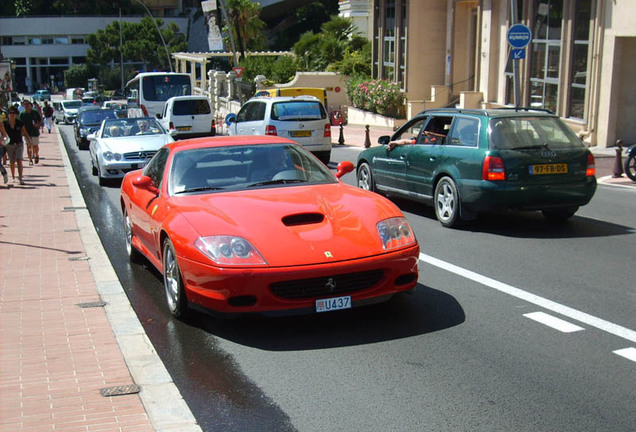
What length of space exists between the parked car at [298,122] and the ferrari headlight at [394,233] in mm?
13087

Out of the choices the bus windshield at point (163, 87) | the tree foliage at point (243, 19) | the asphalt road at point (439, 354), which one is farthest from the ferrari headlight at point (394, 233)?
the tree foliage at point (243, 19)

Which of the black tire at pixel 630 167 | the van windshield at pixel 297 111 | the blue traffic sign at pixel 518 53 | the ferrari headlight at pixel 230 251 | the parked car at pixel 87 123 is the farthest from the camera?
the parked car at pixel 87 123

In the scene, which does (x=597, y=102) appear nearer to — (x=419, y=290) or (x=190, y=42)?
(x=419, y=290)

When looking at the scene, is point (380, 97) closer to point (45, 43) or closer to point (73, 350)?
point (73, 350)

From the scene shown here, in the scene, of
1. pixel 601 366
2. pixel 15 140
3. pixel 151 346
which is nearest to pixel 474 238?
pixel 601 366

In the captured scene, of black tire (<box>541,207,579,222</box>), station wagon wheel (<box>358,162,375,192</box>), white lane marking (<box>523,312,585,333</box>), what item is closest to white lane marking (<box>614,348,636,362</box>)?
white lane marking (<box>523,312,585,333</box>)

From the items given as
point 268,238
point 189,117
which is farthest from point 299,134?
point 268,238

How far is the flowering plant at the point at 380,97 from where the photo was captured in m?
34.1

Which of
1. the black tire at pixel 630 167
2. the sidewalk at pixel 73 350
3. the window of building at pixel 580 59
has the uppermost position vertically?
the window of building at pixel 580 59

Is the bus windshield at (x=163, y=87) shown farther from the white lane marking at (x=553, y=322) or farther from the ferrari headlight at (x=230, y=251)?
the white lane marking at (x=553, y=322)

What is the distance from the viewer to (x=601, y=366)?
213 inches

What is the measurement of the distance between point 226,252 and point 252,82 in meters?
42.8

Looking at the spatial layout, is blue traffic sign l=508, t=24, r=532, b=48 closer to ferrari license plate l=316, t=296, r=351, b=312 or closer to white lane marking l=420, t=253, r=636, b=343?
white lane marking l=420, t=253, r=636, b=343

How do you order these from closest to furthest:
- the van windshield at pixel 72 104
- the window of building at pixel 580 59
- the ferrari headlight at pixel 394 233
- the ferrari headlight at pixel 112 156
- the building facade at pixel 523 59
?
the ferrari headlight at pixel 394 233
the ferrari headlight at pixel 112 156
the building facade at pixel 523 59
the window of building at pixel 580 59
the van windshield at pixel 72 104
